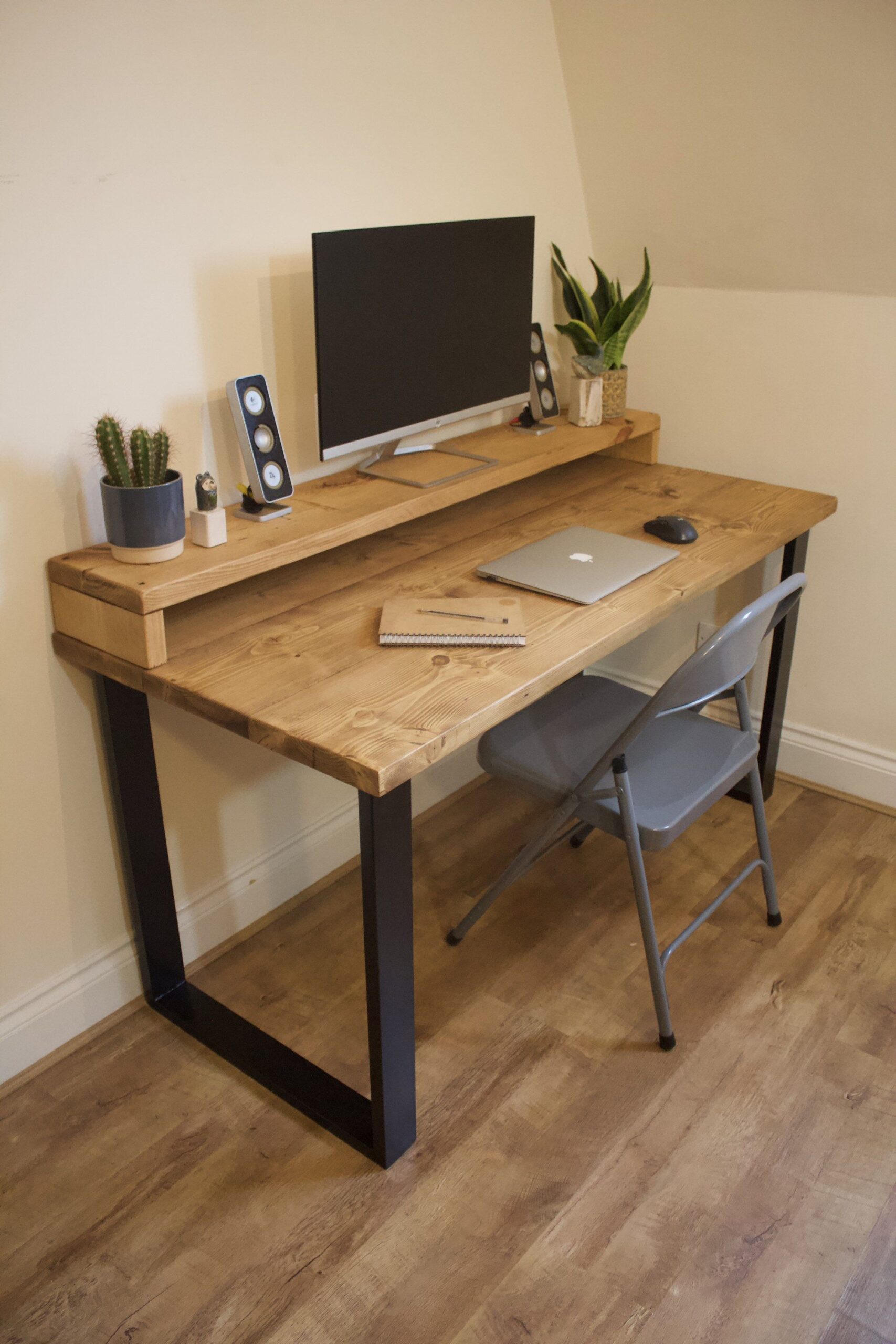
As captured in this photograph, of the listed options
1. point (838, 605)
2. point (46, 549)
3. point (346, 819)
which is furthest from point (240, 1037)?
point (838, 605)

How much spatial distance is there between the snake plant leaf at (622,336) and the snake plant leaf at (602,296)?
6 centimetres

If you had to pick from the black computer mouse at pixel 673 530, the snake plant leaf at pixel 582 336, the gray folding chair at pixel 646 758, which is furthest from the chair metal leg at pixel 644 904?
the snake plant leaf at pixel 582 336

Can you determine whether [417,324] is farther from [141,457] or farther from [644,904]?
[644,904]

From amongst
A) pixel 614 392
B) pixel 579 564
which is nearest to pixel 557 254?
pixel 614 392

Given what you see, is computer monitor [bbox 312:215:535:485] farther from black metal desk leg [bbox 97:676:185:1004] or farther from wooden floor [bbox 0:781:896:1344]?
wooden floor [bbox 0:781:896:1344]

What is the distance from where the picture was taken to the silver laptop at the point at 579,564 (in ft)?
6.22

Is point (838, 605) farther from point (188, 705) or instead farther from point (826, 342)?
point (188, 705)

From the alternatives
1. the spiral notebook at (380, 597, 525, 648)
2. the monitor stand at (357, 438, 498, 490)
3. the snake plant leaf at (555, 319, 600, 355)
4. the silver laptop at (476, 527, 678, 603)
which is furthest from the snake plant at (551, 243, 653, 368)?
the spiral notebook at (380, 597, 525, 648)

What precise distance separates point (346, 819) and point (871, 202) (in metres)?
A: 1.68

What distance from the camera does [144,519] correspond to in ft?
5.31

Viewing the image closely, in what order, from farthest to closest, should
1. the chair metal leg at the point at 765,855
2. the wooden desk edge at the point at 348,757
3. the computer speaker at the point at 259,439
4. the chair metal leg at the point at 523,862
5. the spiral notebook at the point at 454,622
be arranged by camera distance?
the chair metal leg at the point at 765,855 → the chair metal leg at the point at 523,862 → the computer speaker at the point at 259,439 → the spiral notebook at the point at 454,622 → the wooden desk edge at the point at 348,757

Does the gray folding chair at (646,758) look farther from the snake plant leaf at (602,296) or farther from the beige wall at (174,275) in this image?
the snake plant leaf at (602,296)

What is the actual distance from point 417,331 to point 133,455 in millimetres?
662

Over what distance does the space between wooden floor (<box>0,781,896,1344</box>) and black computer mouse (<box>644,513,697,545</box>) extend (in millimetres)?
772
